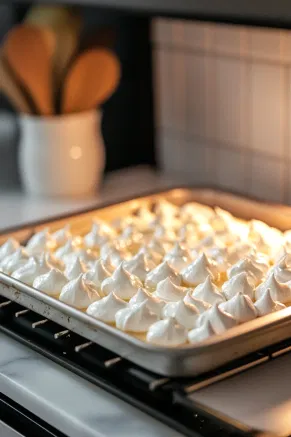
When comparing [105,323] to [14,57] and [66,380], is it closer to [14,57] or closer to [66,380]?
[66,380]

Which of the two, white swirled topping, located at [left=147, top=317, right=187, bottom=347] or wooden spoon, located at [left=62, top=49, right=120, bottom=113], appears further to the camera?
wooden spoon, located at [left=62, top=49, right=120, bottom=113]

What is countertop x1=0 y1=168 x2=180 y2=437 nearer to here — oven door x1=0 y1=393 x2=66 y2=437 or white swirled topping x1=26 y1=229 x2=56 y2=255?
oven door x1=0 y1=393 x2=66 y2=437

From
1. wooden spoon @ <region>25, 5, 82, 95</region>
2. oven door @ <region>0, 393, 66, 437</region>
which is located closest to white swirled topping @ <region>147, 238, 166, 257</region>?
oven door @ <region>0, 393, 66, 437</region>

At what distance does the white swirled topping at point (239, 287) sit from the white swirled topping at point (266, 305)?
0.04m

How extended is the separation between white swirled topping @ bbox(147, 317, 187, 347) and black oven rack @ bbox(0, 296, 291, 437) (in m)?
0.05

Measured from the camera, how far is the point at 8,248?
1.42 metres

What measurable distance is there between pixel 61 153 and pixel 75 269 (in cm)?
48

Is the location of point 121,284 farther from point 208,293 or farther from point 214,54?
point 214,54

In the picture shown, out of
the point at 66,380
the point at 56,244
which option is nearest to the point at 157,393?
the point at 66,380

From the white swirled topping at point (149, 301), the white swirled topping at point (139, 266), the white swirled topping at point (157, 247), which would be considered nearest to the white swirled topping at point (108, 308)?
the white swirled topping at point (149, 301)

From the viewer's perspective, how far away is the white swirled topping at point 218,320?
1104mm

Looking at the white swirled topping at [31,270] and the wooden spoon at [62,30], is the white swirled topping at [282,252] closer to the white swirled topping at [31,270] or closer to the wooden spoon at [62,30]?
the white swirled topping at [31,270]

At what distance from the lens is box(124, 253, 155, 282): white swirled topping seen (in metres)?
1.30

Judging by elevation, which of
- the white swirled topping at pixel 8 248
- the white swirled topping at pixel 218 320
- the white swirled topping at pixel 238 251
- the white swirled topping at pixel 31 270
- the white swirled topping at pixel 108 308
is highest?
the white swirled topping at pixel 218 320
